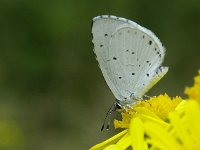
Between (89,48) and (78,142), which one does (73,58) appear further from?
(78,142)

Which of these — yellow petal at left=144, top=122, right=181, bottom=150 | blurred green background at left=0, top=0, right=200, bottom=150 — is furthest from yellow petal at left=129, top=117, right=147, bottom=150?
blurred green background at left=0, top=0, right=200, bottom=150

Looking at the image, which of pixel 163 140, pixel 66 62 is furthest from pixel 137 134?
pixel 66 62

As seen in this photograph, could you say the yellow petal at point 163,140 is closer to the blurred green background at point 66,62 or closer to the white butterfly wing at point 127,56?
the white butterfly wing at point 127,56

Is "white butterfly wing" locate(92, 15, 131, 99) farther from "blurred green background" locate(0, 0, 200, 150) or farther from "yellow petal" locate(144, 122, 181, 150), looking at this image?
"blurred green background" locate(0, 0, 200, 150)

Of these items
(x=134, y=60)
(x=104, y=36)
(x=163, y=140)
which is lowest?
(x=163, y=140)

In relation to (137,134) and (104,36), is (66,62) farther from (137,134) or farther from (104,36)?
(137,134)
